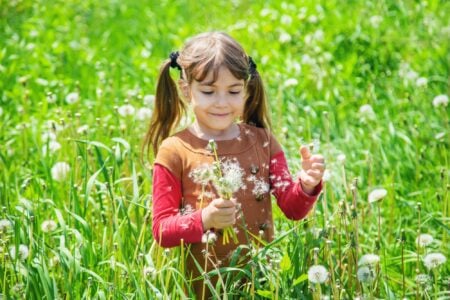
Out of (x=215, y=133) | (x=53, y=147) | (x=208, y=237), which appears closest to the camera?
(x=208, y=237)

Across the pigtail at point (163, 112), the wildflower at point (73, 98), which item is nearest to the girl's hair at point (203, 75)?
the pigtail at point (163, 112)

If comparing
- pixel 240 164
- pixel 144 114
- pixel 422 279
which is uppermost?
pixel 144 114

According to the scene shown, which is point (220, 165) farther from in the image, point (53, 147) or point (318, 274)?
point (53, 147)

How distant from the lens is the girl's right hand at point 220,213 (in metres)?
2.47

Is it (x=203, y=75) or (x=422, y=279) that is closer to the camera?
(x=422, y=279)

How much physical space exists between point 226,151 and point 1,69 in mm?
2815

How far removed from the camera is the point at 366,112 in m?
4.43

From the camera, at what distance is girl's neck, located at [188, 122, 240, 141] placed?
284cm

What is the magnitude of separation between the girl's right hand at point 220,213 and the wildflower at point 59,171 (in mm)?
1245

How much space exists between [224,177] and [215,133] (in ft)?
1.41

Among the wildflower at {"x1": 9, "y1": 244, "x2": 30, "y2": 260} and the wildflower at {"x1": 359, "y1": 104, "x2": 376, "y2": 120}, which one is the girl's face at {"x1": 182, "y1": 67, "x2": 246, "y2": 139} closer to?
the wildflower at {"x1": 9, "y1": 244, "x2": 30, "y2": 260}

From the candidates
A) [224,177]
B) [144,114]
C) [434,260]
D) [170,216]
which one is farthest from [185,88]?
[144,114]

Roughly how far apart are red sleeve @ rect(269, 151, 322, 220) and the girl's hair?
25cm

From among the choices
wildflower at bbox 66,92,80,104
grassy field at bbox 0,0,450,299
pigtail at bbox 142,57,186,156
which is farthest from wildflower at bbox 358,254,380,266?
wildflower at bbox 66,92,80,104
